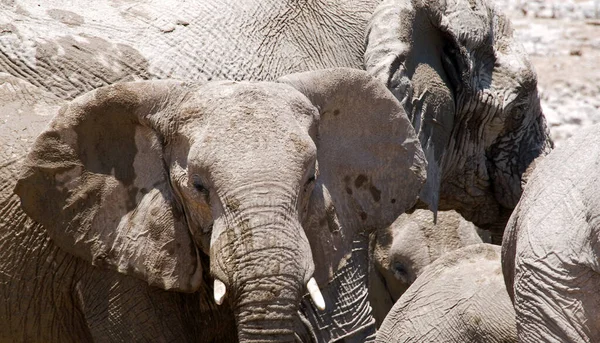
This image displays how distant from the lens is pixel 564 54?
→ 1108 cm

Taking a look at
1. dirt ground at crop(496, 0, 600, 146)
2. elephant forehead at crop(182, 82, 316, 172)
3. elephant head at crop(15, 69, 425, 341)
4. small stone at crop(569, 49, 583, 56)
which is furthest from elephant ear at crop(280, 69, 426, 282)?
small stone at crop(569, 49, 583, 56)

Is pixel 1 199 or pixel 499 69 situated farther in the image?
pixel 499 69

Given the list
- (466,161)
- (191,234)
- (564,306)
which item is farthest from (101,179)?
(466,161)

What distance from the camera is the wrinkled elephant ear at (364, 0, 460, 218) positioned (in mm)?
5922

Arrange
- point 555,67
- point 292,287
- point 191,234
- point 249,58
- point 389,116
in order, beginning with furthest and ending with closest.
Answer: point 555,67 → point 249,58 → point 389,116 → point 191,234 → point 292,287

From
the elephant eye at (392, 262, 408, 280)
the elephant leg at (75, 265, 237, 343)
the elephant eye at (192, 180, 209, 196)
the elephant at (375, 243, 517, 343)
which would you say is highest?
the elephant eye at (192, 180, 209, 196)

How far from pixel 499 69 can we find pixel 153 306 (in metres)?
2.18

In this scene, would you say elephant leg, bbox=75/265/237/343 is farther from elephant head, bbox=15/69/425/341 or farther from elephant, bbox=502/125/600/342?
elephant, bbox=502/125/600/342

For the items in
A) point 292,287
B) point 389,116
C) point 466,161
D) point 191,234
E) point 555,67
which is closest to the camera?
point 292,287

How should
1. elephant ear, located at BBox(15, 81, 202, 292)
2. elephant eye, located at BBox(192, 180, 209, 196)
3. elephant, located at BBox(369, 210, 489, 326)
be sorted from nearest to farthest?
elephant eye, located at BBox(192, 180, 209, 196) < elephant ear, located at BBox(15, 81, 202, 292) < elephant, located at BBox(369, 210, 489, 326)

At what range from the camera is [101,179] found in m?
4.79

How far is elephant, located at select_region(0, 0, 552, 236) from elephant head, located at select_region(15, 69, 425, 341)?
Answer: 483mm

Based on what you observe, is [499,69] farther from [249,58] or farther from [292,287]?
[292,287]

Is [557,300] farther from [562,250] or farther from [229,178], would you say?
[229,178]
